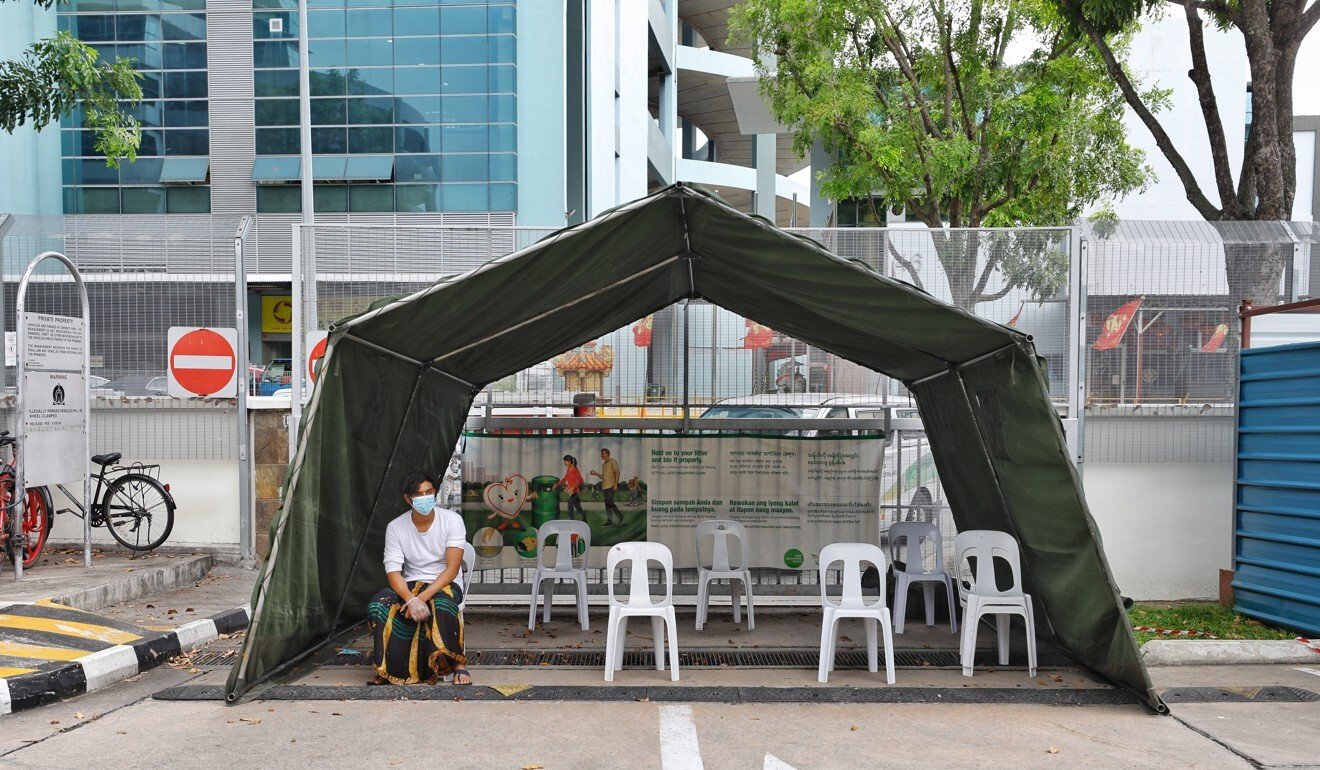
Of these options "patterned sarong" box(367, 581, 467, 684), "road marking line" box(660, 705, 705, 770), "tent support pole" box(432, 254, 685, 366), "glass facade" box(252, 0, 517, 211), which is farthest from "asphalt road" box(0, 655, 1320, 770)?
"glass facade" box(252, 0, 517, 211)

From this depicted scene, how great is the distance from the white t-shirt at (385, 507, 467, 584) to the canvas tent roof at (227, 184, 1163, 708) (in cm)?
50

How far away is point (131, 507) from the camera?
9469mm

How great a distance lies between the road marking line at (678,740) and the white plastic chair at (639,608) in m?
0.59

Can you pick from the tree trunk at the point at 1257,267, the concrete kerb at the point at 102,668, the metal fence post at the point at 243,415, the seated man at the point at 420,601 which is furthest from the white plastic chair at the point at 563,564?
the tree trunk at the point at 1257,267

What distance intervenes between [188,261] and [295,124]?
1961 centimetres

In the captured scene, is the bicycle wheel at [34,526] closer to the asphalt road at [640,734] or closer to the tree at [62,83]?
the asphalt road at [640,734]

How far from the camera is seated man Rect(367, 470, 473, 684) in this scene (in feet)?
20.1

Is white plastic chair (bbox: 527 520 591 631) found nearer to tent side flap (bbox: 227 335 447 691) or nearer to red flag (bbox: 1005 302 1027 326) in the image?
tent side flap (bbox: 227 335 447 691)

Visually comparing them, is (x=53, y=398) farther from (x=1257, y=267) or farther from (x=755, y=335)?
(x=1257, y=267)

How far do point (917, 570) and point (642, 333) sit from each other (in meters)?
2.88

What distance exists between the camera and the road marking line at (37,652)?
6207 mm

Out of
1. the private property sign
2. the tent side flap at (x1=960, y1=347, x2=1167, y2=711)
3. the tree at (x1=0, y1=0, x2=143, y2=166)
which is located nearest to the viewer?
the tent side flap at (x1=960, y1=347, x2=1167, y2=711)

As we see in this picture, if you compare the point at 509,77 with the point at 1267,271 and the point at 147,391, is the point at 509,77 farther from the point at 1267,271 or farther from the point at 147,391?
the point at 1267,271

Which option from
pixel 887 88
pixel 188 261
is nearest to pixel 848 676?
pixel 188 261
